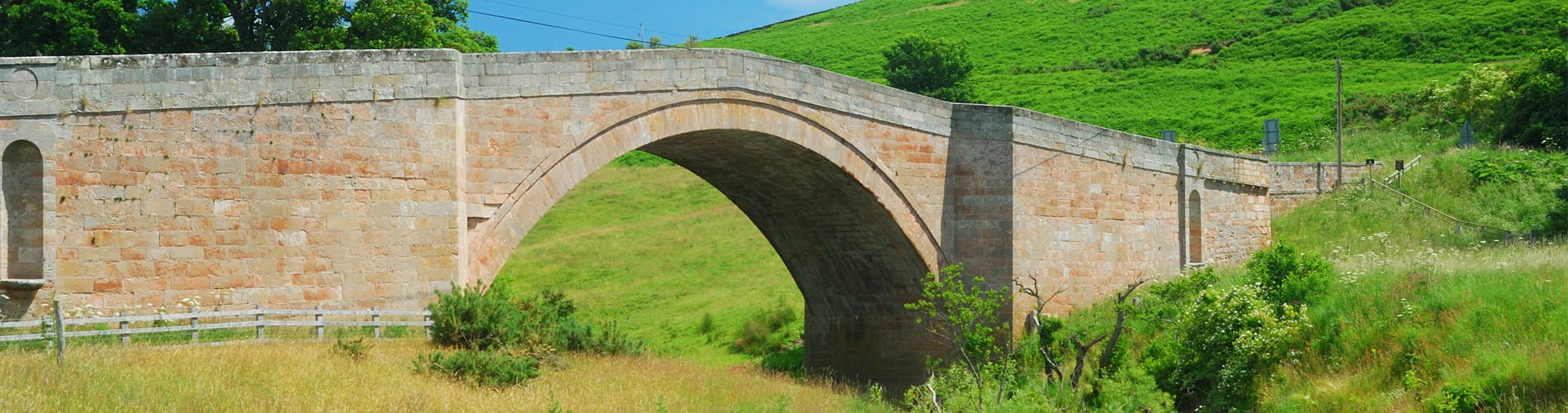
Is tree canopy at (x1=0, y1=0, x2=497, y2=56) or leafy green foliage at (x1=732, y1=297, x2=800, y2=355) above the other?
tree canopy at (x1=0, y1=0, x2=497, y2=56)

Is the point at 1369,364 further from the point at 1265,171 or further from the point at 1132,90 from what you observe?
the point at 1132,90

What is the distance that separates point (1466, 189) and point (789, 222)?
51.2 feet

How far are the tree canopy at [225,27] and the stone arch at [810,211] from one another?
6839 millimetres

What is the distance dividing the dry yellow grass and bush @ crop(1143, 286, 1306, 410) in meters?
6.11

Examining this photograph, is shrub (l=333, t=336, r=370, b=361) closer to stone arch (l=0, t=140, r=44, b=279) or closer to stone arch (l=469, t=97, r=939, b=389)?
stone arch (l=469, t=97, r=939, b=389)

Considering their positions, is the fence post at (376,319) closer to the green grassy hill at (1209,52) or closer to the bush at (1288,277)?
the bush at (1288,277)

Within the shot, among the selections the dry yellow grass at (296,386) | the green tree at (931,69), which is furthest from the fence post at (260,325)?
the green tree at (931,69)

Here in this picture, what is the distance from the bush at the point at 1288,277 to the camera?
19172 millimetres

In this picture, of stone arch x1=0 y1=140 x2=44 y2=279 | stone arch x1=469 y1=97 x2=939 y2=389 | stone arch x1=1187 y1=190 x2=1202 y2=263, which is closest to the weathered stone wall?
stone arch x1=1187 y1=190 x2=1202 y2=263

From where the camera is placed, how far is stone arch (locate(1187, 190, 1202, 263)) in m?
24.2

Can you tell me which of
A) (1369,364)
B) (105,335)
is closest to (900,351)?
(1369,364)

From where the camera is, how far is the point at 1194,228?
24.4m

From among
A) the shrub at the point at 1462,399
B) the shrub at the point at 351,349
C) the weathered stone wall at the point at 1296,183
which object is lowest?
the shrub at the point at 1462,399

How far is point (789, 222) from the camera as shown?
23359 millimetres
